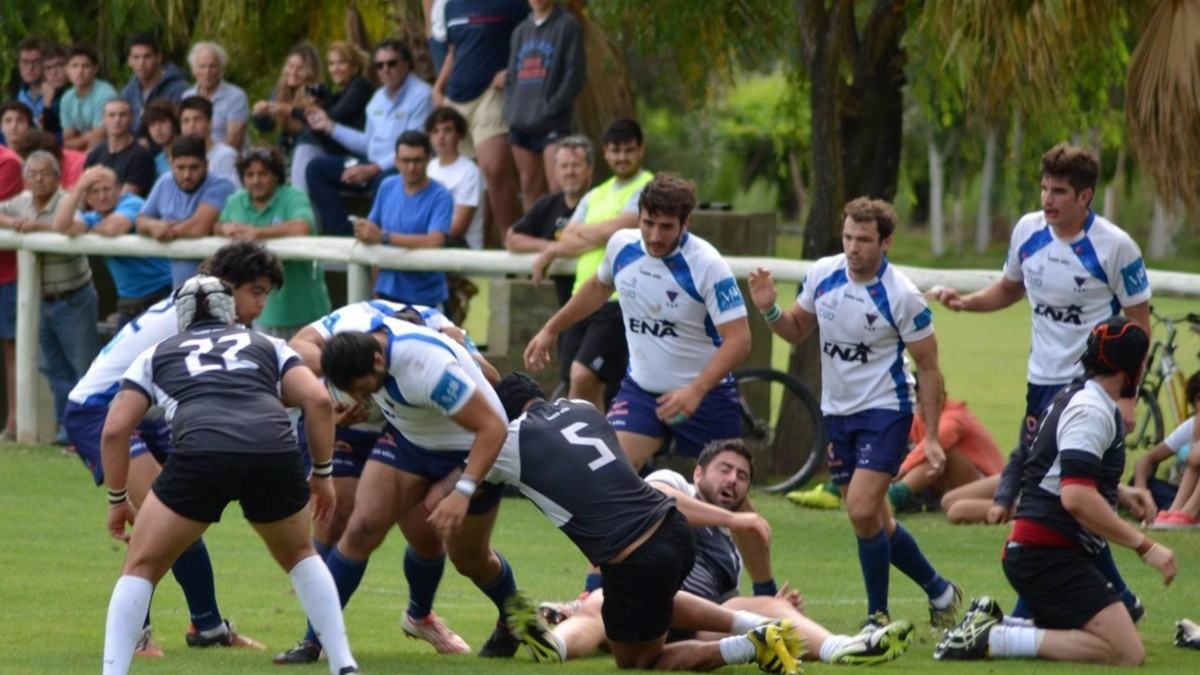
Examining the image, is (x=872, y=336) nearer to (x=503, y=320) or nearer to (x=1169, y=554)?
(x=1169, y=554)

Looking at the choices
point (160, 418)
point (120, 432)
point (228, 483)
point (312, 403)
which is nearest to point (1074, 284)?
point (312, 403)

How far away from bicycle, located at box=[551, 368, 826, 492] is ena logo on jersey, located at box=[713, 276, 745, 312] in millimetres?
3170

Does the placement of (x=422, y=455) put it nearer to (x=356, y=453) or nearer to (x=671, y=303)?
(x=356, y=453)

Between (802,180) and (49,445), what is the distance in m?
35.9

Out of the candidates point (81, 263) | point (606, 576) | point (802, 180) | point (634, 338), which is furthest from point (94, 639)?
point (802, 180)

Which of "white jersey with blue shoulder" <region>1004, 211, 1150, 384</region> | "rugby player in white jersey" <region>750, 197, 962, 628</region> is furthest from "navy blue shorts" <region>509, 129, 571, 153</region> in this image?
"rugby player in white jersey" <region>750, 197, 962, 628</region>

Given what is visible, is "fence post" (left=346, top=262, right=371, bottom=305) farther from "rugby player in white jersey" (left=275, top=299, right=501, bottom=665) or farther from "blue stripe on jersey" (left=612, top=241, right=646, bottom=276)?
"rugby player in white jersey" (left=275, top=299, right=501, bottom=665)

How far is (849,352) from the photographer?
9.14m

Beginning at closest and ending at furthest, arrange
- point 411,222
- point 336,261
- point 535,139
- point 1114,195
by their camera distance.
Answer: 1. point 411,222
2. point 336,261
3. point 535,139
4. point 1114,195

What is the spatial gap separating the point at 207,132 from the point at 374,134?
124 centimetres

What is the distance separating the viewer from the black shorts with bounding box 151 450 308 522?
22.7ft

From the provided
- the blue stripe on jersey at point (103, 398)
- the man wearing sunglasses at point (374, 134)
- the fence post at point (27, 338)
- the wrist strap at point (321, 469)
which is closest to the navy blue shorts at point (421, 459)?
the wrist strap at point (321, 469)

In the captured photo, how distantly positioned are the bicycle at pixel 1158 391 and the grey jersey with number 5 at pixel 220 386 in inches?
299

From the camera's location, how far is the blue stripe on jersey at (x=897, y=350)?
903 centimetres
